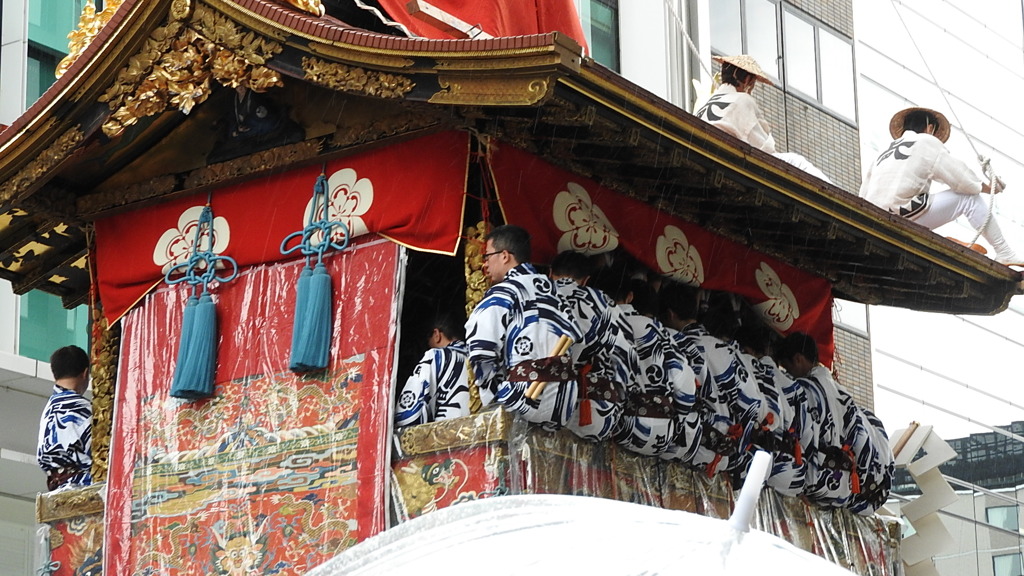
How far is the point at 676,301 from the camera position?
25.3 ft

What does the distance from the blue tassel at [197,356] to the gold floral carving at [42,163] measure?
0.90 meters

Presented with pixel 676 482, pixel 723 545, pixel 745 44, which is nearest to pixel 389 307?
pixel 676 482

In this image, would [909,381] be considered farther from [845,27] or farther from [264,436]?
[264,436]

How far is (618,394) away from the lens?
262 inches

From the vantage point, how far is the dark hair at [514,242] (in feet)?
21.5

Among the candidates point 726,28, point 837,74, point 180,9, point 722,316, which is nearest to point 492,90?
point 180,9

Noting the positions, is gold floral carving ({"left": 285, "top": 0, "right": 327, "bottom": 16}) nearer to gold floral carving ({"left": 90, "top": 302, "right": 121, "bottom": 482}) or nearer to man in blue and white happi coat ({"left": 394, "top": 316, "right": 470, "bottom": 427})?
man in blue and white happi coat ({"left": 394, "top": 316, "right": 470, "bottom": 427})

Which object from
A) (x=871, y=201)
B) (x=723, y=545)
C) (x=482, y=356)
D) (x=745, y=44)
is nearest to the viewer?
(x=723, y=545)

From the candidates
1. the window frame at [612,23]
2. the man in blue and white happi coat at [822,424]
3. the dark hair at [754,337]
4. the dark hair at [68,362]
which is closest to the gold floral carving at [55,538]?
the dark hair at [68,362]

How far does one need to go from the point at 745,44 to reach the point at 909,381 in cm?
491

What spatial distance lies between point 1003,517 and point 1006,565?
601 mm

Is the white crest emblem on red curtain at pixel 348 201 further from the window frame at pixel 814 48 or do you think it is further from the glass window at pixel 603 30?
the window frame at pixel 814 48

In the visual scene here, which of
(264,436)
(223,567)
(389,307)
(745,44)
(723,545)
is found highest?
(745,44)

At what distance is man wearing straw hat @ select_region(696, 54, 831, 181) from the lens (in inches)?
323
